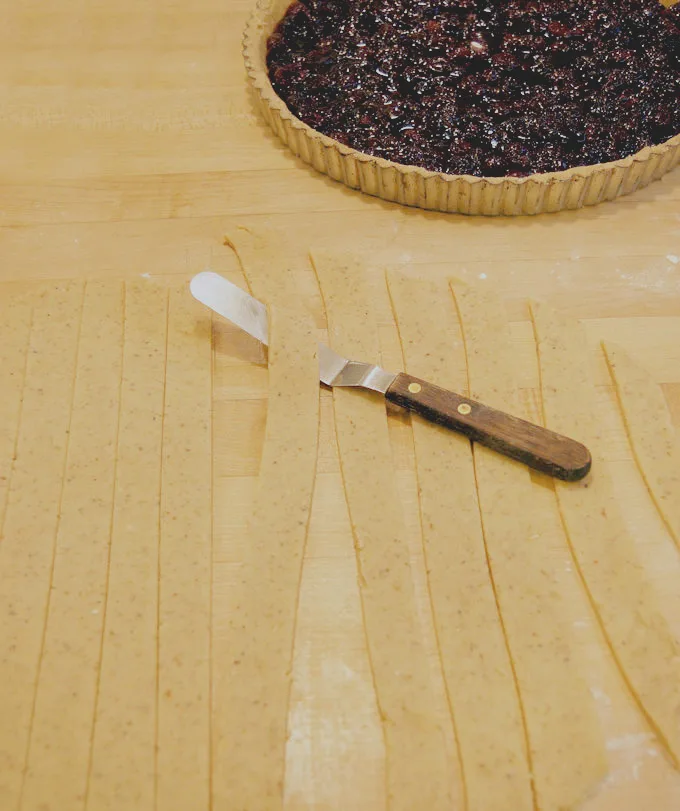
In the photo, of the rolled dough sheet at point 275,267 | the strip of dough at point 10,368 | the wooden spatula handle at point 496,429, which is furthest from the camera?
the rolled dough sheet at point 275,267

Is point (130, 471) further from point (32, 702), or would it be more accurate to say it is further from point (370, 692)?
point (370, 692)

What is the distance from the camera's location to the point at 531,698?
5.05 feet

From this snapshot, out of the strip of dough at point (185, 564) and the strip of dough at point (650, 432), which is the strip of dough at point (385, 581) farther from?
the strip of dough at point (650, 432)

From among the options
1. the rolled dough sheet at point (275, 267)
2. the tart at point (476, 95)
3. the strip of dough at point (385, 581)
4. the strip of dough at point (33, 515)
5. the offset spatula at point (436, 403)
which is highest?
the tart at point (476, 95)

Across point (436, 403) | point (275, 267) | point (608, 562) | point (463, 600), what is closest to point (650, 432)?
point (608, 562)

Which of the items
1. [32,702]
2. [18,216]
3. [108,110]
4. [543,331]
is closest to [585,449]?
[543,331]

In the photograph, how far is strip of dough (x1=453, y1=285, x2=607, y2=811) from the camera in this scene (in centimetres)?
149

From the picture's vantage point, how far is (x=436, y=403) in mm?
1841

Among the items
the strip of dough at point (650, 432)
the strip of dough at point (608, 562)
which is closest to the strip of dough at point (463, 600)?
the strip of dough at point (608, 562)

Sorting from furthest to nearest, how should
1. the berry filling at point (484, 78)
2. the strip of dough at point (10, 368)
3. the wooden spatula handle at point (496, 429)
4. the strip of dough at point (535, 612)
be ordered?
the berry filling at point (484, 78)
the strip of dough at point (10, 368)
the wooden spatula handle at point (496, 429)
the strip of dough at point (535, 612)

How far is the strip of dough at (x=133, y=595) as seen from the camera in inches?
58.6

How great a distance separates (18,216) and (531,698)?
1.83 m

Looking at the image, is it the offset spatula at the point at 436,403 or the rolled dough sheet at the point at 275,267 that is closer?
the offset spatula at the point at 436,403

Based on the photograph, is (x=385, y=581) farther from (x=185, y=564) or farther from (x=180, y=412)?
(x=180, y=412)
